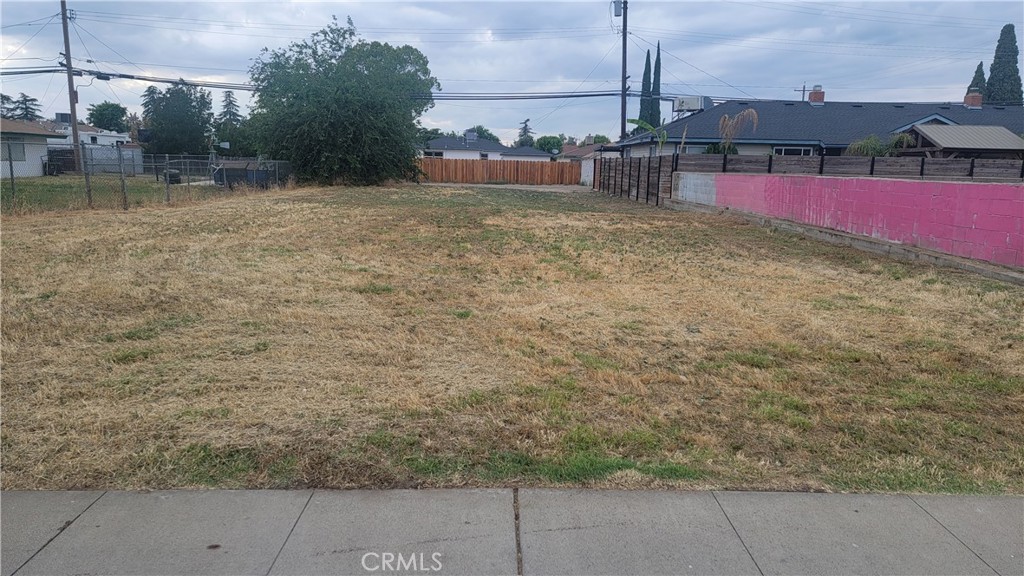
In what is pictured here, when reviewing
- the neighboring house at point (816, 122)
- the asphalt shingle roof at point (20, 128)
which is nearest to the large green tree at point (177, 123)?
the asphalt shingle roof at point (20, 128)

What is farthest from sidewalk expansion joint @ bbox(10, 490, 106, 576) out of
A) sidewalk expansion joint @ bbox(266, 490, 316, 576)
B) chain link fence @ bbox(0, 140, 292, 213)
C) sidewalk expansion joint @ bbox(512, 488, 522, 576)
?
chain link fence @ bbox(0, 140, 292, 213)

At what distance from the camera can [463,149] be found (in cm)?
6456

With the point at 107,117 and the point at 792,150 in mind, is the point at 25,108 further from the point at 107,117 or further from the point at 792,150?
the point at 792,150

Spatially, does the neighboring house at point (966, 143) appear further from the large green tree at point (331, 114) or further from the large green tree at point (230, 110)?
the large green tree at point (230, 110)

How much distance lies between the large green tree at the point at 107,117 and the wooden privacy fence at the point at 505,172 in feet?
196

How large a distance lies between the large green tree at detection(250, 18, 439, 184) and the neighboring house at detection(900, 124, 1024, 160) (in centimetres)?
2496

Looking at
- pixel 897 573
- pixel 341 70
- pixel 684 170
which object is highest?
pixel 341 70

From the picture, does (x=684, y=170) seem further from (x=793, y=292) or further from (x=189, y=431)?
(x=189, y=431)

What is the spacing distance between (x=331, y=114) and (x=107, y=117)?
230ft

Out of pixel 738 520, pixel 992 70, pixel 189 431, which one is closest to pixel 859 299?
pixel 738 520

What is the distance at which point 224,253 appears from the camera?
11.0m

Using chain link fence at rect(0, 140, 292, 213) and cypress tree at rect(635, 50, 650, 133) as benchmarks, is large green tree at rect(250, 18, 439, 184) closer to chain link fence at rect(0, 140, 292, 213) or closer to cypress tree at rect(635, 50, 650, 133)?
chain link fence at rect(0, 140, 292, 213)

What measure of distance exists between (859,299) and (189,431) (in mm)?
7411

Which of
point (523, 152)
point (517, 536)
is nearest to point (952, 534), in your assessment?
point (517, 536)
